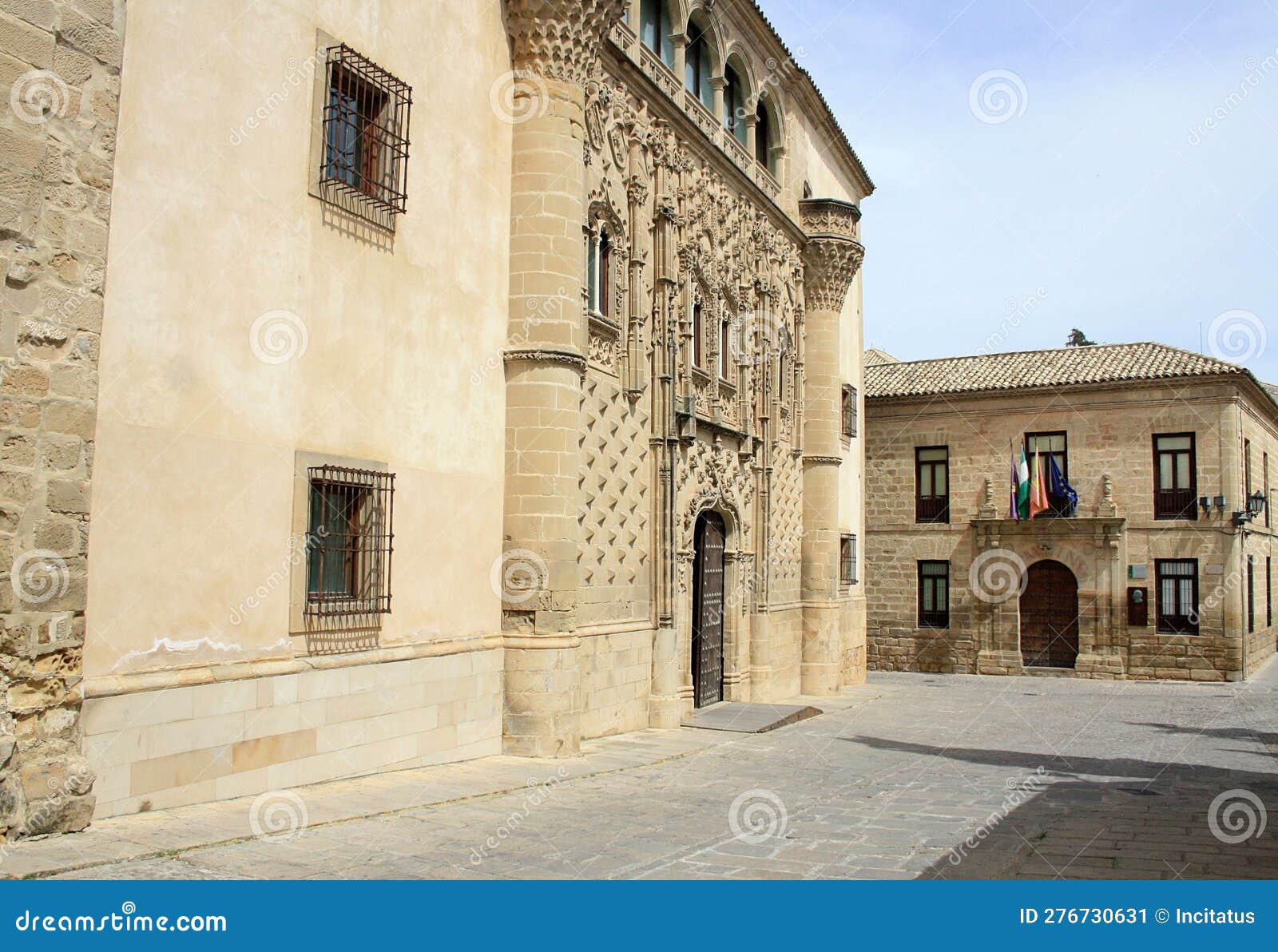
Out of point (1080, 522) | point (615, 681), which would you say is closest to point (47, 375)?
point (615, 681)

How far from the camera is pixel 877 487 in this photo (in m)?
29.5

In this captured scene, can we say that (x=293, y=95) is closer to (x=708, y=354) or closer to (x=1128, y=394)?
(x=708, y=354)

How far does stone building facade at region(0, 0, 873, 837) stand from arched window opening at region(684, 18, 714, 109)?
0.09 metres

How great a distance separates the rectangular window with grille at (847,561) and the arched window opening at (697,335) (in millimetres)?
6753

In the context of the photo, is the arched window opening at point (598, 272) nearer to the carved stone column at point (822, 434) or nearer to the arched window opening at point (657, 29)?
the arched window opening at point (657, 29)

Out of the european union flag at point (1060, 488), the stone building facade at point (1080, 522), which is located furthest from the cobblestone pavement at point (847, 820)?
the european union flag at point (1060, 488)

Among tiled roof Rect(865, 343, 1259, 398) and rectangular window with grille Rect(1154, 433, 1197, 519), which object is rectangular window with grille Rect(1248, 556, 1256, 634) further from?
→ tiled roof Rect(865, 343, 1259, 398)

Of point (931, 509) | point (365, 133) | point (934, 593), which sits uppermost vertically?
point (365, 133)

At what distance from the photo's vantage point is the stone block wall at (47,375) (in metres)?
6.18

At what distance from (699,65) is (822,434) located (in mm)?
7156

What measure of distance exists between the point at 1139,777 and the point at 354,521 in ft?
26.6

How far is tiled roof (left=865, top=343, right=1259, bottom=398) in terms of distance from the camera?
86.8ft

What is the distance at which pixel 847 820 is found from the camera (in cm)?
827

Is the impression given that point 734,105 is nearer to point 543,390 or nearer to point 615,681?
point 543,390
